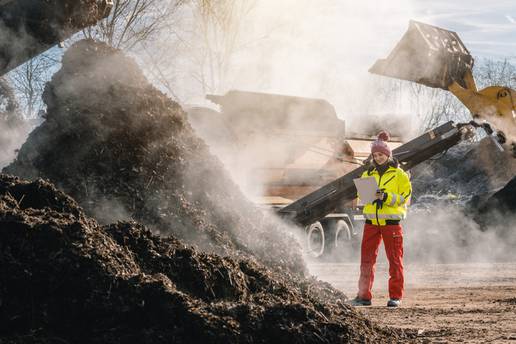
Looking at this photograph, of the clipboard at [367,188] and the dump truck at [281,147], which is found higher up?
the dump truck at [281,147]

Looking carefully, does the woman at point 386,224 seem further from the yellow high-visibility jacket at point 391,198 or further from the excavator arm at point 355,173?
the excavator arm at point 355,173

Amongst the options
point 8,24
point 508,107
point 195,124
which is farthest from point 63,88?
point 508,107

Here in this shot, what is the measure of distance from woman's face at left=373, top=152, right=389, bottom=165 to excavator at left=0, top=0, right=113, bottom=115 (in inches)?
138

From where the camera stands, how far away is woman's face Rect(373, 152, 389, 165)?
8.51 m

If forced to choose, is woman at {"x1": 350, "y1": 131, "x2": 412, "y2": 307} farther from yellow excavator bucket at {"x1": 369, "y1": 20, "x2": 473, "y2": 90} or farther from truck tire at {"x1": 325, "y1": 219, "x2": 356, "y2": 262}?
truck tire at {"x1": 325, "y1": 219, "x2": 356, "y2": 262}

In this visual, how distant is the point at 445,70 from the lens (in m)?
12.8

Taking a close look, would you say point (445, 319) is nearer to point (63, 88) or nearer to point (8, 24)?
point (63, 88)

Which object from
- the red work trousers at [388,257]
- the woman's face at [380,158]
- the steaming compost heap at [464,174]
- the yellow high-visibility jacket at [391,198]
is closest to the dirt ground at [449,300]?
the red work trousers at [388,257]

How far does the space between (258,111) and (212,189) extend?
7.43m

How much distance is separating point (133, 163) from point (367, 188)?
9.31ft

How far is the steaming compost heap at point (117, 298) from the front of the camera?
411 centimetres

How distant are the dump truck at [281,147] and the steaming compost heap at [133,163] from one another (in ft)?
20.5

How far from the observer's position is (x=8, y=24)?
7695mm

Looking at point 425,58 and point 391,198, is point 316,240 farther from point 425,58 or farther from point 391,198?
point 391,198
